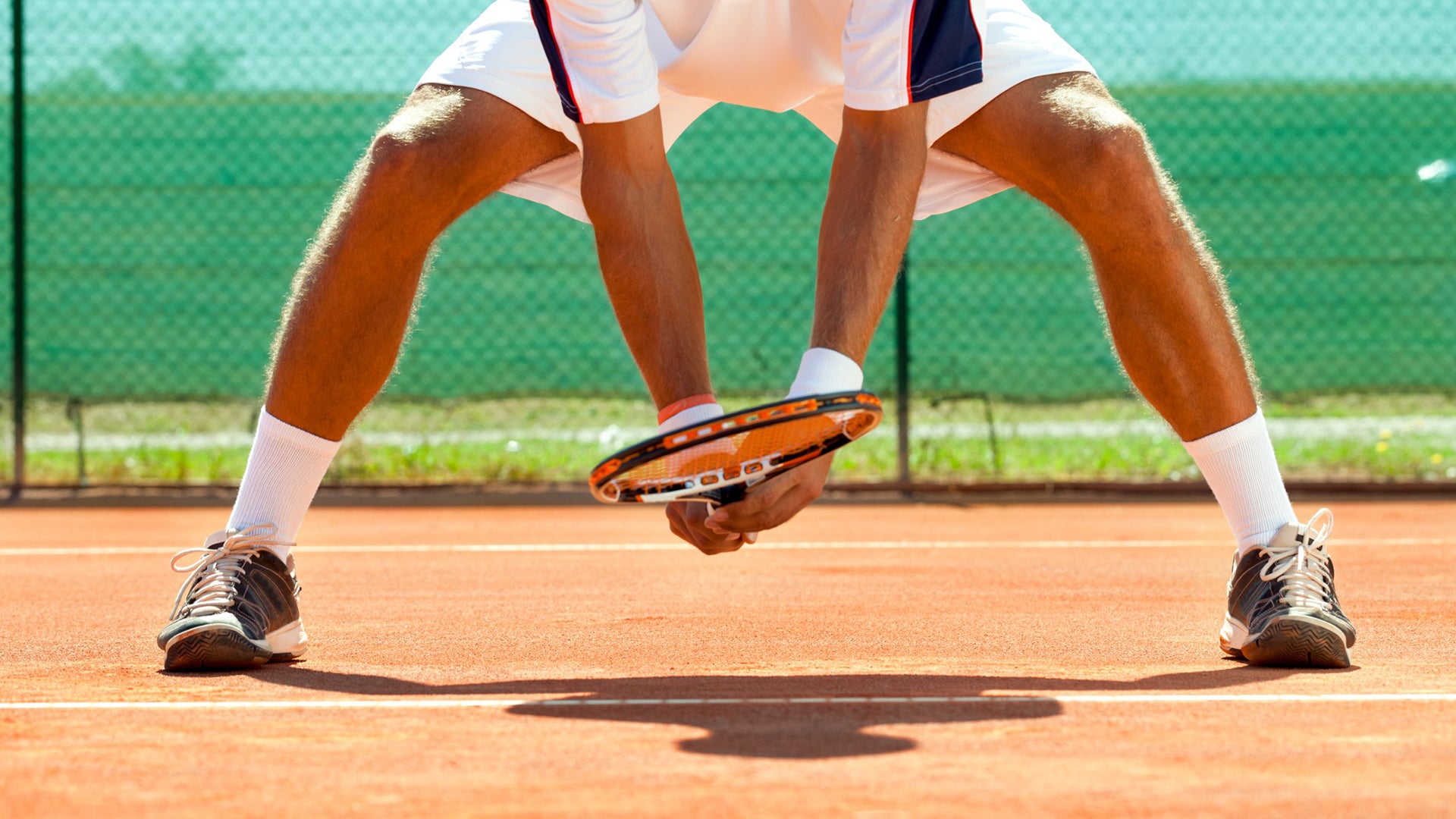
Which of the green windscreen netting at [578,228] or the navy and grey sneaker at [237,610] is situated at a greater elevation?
the green windscreen netting at [578,228]

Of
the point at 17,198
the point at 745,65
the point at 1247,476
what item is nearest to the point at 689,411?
the point at 745,65

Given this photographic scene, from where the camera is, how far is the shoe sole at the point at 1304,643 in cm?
237

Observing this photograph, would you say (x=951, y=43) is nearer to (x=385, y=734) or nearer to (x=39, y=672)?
(x=385, y=734)

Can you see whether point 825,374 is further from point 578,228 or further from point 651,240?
point 578,228

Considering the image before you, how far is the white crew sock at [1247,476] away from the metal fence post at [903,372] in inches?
→ 146

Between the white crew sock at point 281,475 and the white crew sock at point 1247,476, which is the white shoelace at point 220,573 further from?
the white crew sock at point 1247,476

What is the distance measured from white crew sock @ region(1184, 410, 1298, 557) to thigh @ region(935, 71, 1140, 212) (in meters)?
0.44

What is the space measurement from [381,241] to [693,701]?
900 mm

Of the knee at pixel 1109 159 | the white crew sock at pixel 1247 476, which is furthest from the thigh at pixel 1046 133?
the white crew sock at pixel 1247 476

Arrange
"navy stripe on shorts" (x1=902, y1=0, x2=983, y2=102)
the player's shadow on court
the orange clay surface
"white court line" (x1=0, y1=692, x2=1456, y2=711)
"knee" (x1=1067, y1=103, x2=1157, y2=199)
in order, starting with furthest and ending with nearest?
"knee" (x1=1067, y1=103, x2=1157, y2=199) → "navy stripe on shorts" (x1=902, y1=0, x2=983, y2=102) → "white court line" (x1=0, y1=692, x2=1456, y2=711) → the player's shadow on court → the orange clay surface

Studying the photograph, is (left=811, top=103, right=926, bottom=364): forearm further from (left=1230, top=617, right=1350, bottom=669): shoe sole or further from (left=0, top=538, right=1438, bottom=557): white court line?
(left=0, top=538, right=1438, bottom=557): white court line

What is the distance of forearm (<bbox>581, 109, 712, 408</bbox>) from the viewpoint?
241 cm

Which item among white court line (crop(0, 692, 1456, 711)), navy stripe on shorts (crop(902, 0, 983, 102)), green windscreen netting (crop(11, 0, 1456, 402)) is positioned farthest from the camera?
green windscreen netting (crop(11, 0, 1456, 402))

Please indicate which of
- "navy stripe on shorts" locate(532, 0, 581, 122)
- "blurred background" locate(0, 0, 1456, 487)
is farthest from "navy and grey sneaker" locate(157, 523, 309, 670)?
"blurred background" locate(0, 0, 1456, 487)
